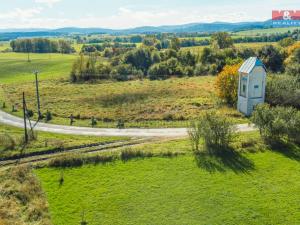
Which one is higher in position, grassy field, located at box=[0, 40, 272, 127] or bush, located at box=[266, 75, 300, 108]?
bush, located at box=[266, 75, 300, 108]

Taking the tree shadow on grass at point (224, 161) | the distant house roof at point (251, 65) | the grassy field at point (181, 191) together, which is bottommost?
the grassy field at point (181, 191)

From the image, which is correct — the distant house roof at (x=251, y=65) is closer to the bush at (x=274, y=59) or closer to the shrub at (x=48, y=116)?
the shrub at (x=48, y=116)

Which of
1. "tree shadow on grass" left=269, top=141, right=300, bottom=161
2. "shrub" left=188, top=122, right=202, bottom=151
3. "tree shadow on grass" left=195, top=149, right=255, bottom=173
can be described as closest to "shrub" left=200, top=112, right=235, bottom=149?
"shrub" left=188, top=122, right=202, bottom=151

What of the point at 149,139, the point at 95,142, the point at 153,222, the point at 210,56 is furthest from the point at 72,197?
the point at 210,56

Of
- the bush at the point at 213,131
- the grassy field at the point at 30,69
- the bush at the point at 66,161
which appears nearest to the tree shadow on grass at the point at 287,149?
the bush at the point at 213,131

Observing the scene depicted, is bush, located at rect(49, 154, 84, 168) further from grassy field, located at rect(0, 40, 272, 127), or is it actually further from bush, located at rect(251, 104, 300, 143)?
bush, located at rect(251, 104, 300, 143)

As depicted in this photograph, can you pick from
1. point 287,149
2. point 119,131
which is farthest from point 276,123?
point 119,131

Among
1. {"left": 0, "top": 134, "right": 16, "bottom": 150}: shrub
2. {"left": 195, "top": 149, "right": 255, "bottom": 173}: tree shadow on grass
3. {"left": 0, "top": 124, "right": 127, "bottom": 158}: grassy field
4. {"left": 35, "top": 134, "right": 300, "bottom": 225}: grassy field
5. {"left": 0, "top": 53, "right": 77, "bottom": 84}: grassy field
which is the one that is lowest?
{"left": 35, "top": 134, "right": 300, "bottom": 225}: grassy field
